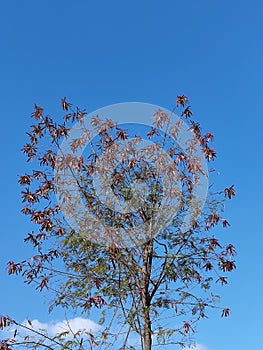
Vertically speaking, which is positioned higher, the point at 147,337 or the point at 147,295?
the point at 147,295

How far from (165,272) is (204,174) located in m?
0.87

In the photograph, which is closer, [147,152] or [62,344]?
[62,344]

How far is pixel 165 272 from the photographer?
422cm

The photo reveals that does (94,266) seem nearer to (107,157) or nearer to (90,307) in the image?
(90,307)

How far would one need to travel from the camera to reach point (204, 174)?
14.5 ft

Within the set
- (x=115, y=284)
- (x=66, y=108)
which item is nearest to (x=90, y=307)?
(x=115, y=284)

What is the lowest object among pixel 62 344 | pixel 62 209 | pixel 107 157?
pixel 62 344

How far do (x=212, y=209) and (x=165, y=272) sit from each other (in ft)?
2.16

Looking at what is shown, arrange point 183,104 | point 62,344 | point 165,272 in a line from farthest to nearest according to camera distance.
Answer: point 183,104 < point 165,272 < point 62,344

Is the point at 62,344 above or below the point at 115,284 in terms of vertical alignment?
below

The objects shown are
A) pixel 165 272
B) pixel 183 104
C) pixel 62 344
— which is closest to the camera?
pixel 62 344

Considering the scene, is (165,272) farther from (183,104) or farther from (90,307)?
(183,104)

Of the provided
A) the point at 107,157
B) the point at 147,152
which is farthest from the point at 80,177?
the point at 147,152

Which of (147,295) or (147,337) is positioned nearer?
(147,337)
